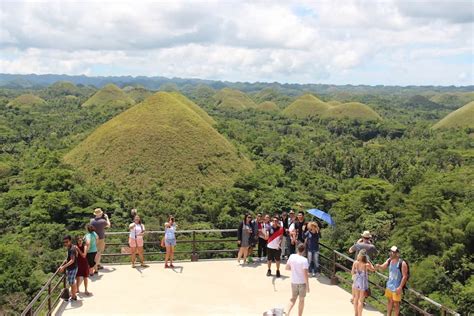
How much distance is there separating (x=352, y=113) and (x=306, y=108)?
1884 cm

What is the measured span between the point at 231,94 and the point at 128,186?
481ft

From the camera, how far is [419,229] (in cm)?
2702

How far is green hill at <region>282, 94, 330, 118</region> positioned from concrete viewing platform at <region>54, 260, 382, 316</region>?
136936 millimetres

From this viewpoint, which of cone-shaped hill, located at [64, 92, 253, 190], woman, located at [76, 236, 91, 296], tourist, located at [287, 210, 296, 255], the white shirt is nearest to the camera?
the white shirt

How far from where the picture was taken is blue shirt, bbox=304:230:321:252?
1152 centimetres

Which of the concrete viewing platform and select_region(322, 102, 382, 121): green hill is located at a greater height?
the concrete viewing platform

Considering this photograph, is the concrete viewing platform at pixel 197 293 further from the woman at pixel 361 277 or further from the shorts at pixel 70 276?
the woman at pixel 361 277

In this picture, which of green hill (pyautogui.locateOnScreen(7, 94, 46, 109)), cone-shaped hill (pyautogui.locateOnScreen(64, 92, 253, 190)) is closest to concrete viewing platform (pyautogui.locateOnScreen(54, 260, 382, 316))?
cone-shaped hill (pyautogui.locateOnScreen(64, 92, 253, 190))

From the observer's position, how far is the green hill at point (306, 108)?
488ft

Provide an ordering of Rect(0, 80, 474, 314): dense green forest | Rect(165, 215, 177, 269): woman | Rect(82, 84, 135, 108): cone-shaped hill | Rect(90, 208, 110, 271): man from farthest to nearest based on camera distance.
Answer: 1. Rect(82, 84, 135, 108): cone-shaped hill
2. Rect(0, 80, 474, 314): dense green forest
3. Rect(165, 215, 177, 269): woman
4. Rect(90, 208, 110, 271): man

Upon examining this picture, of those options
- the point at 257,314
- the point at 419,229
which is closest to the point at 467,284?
the point at 419,229

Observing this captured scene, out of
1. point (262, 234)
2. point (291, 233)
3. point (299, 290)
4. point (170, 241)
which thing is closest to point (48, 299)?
point (170, 241)

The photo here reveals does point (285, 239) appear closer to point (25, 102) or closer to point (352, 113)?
point (352, 113)

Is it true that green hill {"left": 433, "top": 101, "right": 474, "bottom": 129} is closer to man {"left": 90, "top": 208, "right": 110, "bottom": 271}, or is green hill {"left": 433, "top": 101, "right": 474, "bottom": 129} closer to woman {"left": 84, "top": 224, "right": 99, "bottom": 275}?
A: man {"left": 90, "top": 208, "right": 110, "bottom": 271}
